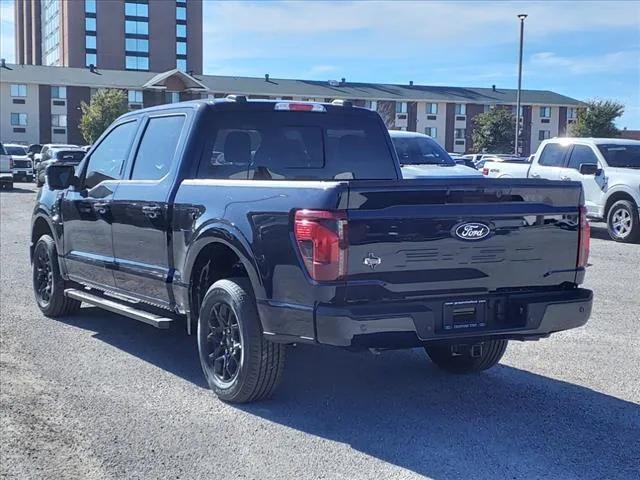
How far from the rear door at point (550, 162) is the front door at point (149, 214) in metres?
11.3

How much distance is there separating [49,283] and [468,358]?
4.49 metres

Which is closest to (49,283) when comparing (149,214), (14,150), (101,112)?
(149,214)

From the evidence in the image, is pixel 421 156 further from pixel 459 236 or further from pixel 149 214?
pixel 459 236

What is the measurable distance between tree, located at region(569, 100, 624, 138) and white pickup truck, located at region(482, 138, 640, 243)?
1415 inches

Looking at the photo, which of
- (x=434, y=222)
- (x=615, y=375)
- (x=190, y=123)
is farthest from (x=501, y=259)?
(x=190, y=123)

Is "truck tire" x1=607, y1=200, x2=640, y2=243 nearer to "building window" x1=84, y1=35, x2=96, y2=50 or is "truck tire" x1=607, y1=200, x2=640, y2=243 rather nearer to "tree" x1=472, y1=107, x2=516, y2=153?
"tree" x1=472, y1=107, x2=516, y2=153

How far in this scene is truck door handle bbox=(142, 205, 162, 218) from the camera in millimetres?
6180

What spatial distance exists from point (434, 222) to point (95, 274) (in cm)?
374

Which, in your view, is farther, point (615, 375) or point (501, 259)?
point (615, 375)

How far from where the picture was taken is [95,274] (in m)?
7.33

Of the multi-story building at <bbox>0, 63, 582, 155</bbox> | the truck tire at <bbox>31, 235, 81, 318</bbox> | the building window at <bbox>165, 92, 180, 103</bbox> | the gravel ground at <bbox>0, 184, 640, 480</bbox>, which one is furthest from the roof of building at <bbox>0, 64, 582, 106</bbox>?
the gravel ground at <bbox>0, 184, 640, 480</bbox>

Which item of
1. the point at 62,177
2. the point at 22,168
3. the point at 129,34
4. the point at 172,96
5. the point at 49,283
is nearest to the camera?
the point at 62,177

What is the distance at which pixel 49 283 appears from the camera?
27.5 ft

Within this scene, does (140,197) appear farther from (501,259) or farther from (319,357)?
(501,259)
